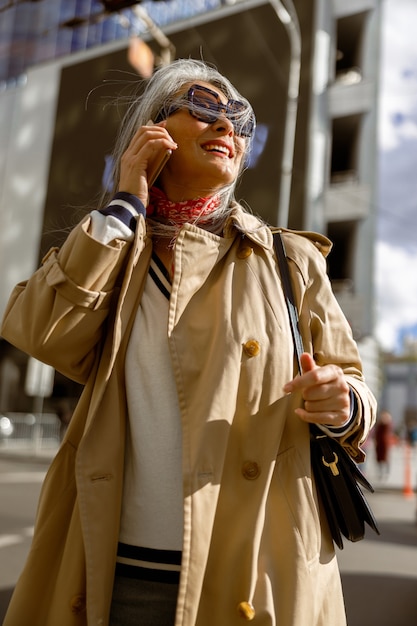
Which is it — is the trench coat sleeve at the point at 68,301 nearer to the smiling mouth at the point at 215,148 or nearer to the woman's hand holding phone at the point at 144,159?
the woman's hand holding phone at the point at 144,159

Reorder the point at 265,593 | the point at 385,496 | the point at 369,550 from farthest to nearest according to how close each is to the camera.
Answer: the point at 385,496
the point at 369,550
the point at 265,593

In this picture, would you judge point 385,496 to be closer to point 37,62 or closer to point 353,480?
point 353,480

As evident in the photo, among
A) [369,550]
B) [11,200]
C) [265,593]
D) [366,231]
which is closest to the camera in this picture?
[265,593]

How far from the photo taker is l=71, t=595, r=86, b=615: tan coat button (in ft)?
4.27

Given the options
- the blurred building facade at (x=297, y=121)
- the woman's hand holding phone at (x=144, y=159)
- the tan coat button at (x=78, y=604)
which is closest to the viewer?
the tan coat button at (x=78, y=604)

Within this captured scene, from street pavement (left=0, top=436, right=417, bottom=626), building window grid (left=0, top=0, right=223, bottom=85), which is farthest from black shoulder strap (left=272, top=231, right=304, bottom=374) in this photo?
building window grid (left=0, top=0, right=223, bottom=85)

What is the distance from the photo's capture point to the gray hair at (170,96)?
174 centimetres

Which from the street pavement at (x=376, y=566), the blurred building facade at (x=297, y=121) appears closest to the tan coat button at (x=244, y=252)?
the street pavement at (x=376, y=566)

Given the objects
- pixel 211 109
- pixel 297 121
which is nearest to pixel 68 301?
pixel 211 109

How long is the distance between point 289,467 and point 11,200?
24.5 metres

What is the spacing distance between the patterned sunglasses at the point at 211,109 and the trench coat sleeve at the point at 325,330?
44cm

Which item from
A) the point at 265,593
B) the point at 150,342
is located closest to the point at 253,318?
the point at 150,342

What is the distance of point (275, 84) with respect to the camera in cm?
1784

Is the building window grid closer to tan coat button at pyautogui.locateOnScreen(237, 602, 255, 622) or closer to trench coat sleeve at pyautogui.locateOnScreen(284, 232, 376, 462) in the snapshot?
trench coat sleeve at pyautogui.locateOnScreen(284, 232, 376, 462)
